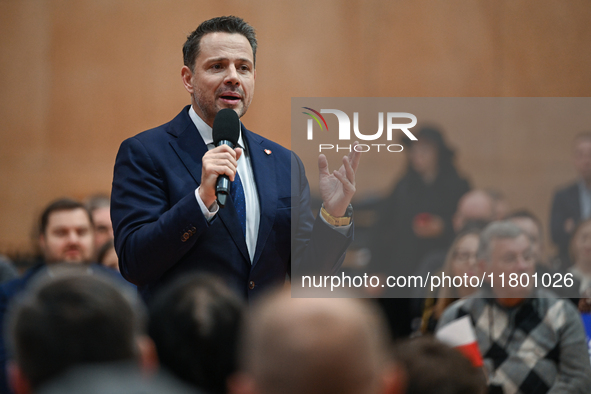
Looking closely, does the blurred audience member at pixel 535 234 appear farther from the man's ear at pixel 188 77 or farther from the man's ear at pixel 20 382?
the man's ear at pixel 20 382

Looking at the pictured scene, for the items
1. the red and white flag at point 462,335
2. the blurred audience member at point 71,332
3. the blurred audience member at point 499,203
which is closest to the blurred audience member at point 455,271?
the blurred audience member at point 499,203

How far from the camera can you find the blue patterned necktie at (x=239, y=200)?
6.11ft

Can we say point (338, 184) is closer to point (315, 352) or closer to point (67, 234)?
point (315, 352)

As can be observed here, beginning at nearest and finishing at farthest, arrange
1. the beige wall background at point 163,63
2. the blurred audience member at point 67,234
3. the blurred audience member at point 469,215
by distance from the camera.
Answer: the blurred audience member at point 469,215, the blurred audience member at point 67,234, the beige wall background at point 163,63

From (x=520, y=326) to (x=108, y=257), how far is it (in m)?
2.15

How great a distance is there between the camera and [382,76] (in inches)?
209

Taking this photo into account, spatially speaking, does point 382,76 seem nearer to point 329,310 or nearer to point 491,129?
point 491,129

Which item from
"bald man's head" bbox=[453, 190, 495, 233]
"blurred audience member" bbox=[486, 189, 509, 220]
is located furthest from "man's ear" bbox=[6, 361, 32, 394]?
"blurred audience member" bbox=[486, 189, 509, 220]

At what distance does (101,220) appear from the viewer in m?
3.90

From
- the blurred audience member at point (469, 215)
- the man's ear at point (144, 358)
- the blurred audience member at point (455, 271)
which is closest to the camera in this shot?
the man's ear at point (144, 358)

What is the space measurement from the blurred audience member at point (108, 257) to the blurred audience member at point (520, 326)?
5.96ft

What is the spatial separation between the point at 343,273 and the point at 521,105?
1.58 m

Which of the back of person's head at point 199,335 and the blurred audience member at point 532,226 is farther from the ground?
the blurred audience member at point 532,226

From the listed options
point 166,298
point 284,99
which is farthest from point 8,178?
point 166,298
